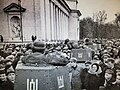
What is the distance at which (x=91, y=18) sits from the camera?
292 centimetres

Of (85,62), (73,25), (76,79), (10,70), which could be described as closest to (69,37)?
(73,25)

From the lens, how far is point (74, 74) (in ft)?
9.17

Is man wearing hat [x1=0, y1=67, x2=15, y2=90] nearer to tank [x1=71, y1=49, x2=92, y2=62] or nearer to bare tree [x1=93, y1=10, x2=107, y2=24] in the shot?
tank [x1=71, y1=49, x2=92, y2=62]

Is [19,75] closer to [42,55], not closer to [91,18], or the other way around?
[42,55]

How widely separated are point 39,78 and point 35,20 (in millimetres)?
562

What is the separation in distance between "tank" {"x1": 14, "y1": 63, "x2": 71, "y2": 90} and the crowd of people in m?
0.16

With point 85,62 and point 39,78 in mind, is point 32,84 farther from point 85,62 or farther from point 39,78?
point 85,62

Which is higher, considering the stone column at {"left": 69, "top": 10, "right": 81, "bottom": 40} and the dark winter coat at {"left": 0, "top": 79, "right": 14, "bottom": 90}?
the stone column at {"left": 69, "top": 10, "right": 81, "bottom": 40}

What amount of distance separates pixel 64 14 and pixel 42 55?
483 mm

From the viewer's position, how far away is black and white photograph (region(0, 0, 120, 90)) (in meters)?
2.80

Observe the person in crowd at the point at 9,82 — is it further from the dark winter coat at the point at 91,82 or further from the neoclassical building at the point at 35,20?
the dark winter coat at the point at 91,82

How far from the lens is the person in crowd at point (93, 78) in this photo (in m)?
2.82

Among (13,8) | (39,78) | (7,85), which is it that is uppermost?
(13,8)

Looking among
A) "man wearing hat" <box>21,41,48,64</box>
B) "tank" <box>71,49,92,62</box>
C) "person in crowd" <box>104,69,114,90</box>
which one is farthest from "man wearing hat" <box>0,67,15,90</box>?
"person in crowd" <box>104,69,114,90</box>
